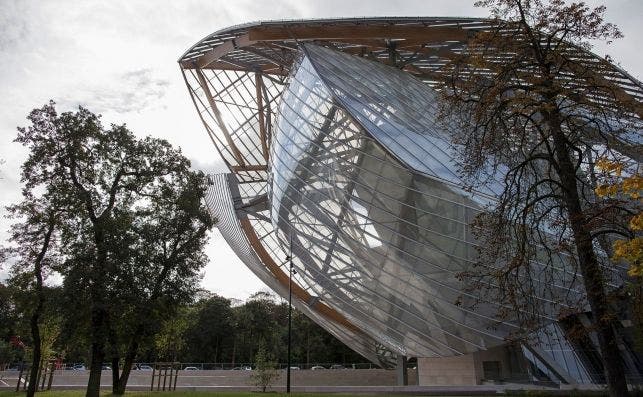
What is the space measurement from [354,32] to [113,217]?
1644 cm

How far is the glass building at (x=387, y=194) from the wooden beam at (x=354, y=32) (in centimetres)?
7

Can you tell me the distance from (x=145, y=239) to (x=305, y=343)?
53510 mm

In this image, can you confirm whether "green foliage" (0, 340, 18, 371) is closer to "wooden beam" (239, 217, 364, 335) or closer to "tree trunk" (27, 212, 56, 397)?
"wooden beam" (239, 217, 364, 335)

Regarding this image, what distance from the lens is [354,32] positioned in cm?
2858

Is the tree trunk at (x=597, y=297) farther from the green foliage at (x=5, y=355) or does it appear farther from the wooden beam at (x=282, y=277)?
the green foliage at (x=5, y=355)

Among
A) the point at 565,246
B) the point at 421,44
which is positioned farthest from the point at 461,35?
the point at 565,246

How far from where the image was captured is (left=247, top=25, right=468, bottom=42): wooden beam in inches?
1091

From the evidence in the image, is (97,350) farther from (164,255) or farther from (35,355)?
(164,255)

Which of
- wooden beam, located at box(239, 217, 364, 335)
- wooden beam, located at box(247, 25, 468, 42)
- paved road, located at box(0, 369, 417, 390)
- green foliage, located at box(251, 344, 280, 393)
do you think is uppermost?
wooden beam, located at box(247, 25, 468, 42)

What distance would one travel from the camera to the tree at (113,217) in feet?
69.3

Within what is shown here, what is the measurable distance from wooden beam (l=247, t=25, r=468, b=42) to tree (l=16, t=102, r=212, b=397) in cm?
929

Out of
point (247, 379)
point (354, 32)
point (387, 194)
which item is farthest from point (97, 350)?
point (247, 379)

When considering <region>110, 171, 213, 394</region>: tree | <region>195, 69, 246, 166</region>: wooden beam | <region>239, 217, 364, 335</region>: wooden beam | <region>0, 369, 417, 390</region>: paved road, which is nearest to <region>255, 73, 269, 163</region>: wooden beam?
<region>195, 69, 246, 166</region>: wooden beam

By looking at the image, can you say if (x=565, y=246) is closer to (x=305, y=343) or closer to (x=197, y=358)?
(x=305, y=343)
